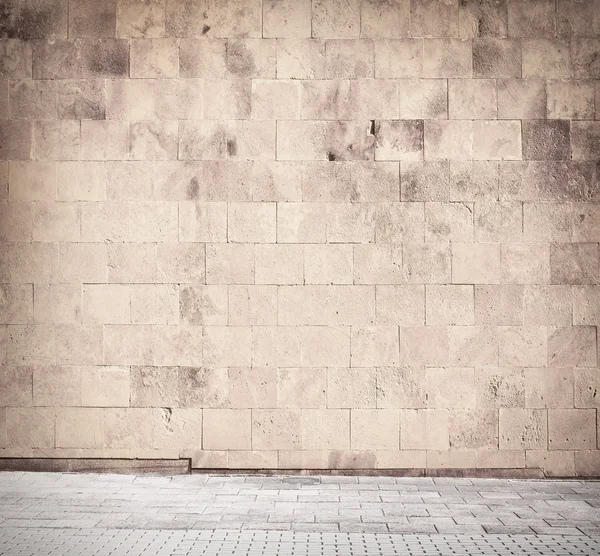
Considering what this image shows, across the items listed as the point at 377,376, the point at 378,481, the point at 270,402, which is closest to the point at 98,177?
the point at 270,402

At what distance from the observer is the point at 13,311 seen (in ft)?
27.8

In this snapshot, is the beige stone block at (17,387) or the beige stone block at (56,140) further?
the beige stone block at (56,140)

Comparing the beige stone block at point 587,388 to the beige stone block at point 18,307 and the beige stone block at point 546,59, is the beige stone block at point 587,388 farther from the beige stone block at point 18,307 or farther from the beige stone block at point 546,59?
the beige stone block at point 18,307

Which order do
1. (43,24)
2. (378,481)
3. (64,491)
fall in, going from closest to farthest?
(64,491) < (378,481) < (43,24)

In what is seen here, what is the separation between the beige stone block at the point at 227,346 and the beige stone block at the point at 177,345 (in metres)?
0.09

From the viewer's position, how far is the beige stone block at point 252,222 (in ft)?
27.6

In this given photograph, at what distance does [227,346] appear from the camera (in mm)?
8391

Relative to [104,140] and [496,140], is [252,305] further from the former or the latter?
[496,140]

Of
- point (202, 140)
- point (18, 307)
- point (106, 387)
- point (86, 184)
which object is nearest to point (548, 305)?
point (202, 140)

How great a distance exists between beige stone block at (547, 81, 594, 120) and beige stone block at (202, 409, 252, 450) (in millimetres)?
4969

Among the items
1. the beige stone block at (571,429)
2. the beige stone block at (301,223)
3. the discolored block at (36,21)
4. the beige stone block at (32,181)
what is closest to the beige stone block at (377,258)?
the beige stone block at (301,223)

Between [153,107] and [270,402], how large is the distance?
367 cm

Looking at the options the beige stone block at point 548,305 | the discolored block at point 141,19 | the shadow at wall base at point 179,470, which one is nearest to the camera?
the shadow at wall base at point 179,470

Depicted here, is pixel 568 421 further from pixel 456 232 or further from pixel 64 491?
pixel 64 491
